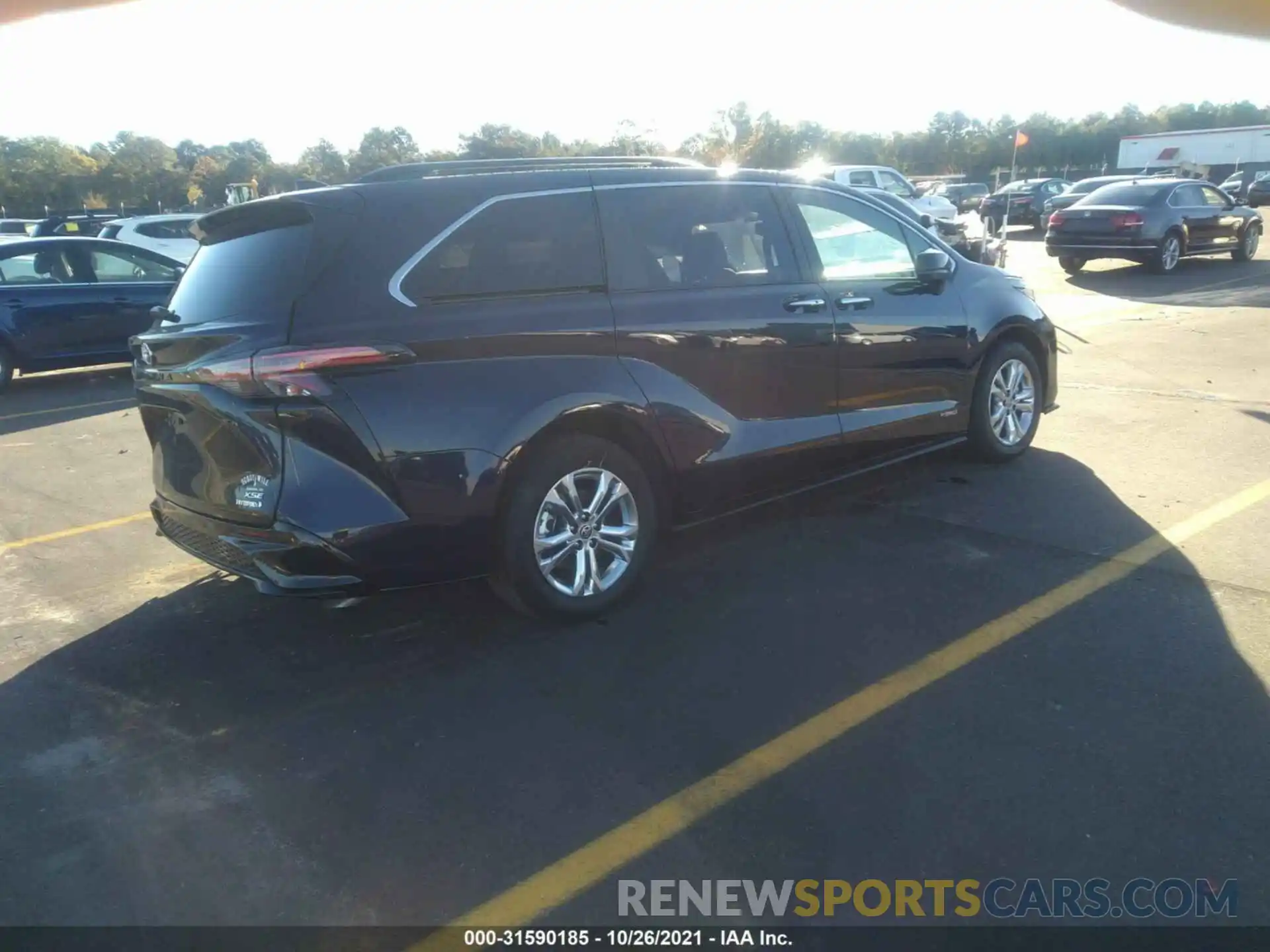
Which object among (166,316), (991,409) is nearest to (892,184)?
(991,409)

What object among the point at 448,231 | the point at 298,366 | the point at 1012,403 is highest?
the point at 448,231

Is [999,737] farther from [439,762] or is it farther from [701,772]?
[439,762]

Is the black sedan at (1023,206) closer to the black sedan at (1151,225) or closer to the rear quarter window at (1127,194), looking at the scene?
the black sedan at (1151,225)

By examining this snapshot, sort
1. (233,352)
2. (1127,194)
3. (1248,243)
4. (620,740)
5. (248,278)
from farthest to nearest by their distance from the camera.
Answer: (1248,243), (1127,194), (248,278), (233,352), (620,740)

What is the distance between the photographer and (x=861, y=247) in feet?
18.3

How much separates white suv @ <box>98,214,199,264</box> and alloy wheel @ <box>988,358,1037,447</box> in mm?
14271

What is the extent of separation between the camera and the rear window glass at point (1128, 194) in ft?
57.3

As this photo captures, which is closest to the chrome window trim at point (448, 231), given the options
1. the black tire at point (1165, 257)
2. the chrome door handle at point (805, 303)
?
the chrome door handle at point (805, 303)

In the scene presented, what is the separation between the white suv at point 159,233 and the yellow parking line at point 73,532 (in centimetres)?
1187

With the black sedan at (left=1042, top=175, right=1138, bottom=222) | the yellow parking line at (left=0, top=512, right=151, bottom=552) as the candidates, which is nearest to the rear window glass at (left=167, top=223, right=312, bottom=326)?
the yellow parking line at (left=0, top=512, right=151, bottom=552)

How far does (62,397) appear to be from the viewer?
10.7 metres

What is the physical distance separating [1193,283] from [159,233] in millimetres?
16543

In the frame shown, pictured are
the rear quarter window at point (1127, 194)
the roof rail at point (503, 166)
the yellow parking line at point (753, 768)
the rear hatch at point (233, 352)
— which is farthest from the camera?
the rear quarter window at point (1127, 194)

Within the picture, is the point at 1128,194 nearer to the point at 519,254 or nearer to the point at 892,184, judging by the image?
the point at 892,184
